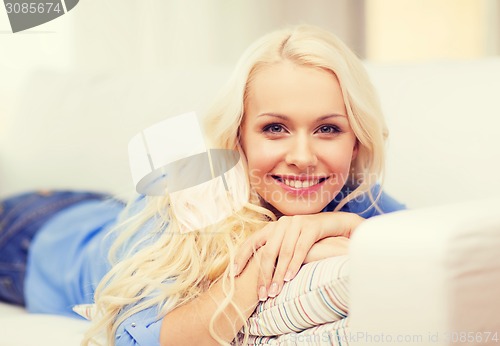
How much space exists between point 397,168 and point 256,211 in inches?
17.5

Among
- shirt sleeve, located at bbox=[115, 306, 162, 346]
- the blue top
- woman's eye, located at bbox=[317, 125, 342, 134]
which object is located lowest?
the blue top

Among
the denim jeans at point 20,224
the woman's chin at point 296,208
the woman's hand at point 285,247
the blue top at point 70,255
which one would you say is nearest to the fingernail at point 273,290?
the woman's hand at point 285,247

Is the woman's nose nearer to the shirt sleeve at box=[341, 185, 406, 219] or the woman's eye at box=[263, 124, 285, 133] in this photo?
the woman's eye at box=[263, 124, 285, 133]

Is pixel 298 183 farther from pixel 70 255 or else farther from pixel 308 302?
pixel 70 255

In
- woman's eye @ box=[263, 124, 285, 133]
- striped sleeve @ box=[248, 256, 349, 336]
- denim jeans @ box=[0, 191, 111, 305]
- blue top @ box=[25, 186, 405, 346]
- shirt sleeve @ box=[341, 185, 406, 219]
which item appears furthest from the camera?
denim jeans @ box=[0, 191, 111, 305]

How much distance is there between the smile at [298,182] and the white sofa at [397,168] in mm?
174

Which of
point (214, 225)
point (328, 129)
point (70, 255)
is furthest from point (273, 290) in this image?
point (70, 255)

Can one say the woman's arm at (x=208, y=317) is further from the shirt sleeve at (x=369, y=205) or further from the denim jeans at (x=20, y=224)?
the denim jeans at (x=20, y=224)

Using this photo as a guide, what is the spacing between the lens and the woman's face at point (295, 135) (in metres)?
0.99

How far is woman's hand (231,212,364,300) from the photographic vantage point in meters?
0.95

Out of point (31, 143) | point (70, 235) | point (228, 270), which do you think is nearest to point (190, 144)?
point (228, 270)

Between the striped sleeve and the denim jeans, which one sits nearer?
the striped sleeve

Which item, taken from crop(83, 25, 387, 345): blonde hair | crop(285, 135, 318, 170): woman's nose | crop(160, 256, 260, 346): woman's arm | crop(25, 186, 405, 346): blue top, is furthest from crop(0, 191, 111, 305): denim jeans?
crop(285, 135, 318, 170): woman's nose

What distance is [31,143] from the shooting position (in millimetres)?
1813
